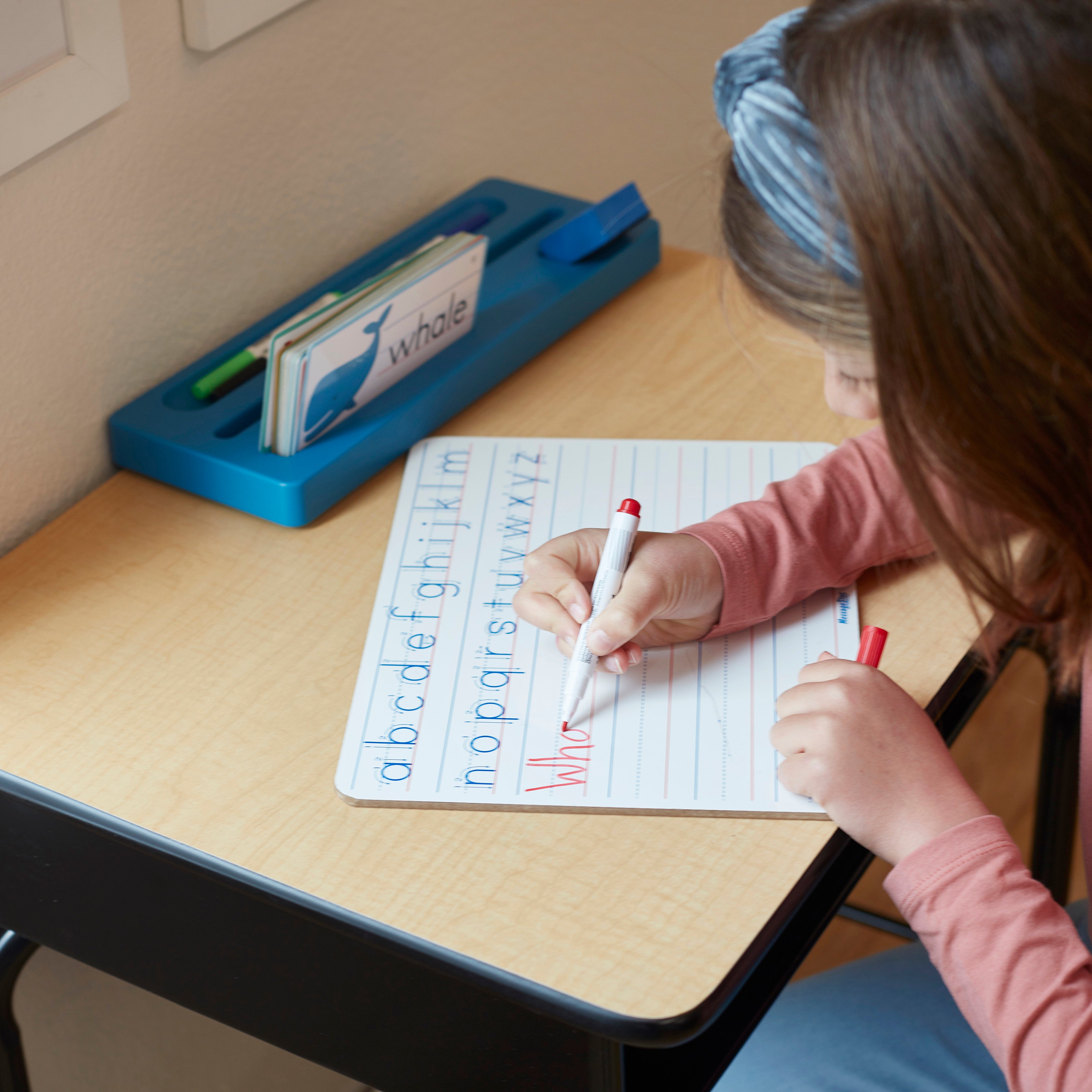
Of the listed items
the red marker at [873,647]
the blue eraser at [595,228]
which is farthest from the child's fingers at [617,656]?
the blue eraser at [595,228]

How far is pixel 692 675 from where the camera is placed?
2.29ft

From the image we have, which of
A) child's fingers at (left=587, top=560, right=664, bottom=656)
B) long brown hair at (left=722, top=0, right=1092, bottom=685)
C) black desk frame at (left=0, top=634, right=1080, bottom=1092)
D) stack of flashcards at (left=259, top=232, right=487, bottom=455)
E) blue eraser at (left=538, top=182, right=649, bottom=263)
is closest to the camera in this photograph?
long brown hair at (left=722, top=0, right=1092, bottom=685)

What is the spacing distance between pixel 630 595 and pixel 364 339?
0.92 feet

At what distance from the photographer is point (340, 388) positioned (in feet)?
2.75

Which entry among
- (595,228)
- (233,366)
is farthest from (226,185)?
(595,228)

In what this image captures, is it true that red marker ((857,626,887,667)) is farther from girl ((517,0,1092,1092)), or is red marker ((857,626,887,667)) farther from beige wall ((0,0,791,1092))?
beige wall ((0,0,791,1092))

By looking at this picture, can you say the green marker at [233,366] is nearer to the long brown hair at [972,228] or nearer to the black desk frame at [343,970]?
the black desk frame at [343,970]

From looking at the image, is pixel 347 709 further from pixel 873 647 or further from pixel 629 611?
pixel 873 647

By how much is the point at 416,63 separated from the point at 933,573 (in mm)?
624

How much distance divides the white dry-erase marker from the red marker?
0.14 meters

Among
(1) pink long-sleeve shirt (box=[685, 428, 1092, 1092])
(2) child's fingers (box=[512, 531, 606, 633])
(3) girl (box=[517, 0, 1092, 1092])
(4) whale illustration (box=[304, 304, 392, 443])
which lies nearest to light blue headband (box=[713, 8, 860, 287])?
(3) girl (box=[517, 0, 1092, 1092])

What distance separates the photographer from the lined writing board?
2.07 ft

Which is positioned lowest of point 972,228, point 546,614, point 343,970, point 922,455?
point 343,970

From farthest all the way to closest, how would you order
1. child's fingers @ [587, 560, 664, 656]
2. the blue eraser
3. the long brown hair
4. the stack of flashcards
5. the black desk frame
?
the blue eraser
the stack of flashcards
child's fingers @ [587, 560, 664, 656]
the black desk frame
the long brown hair
